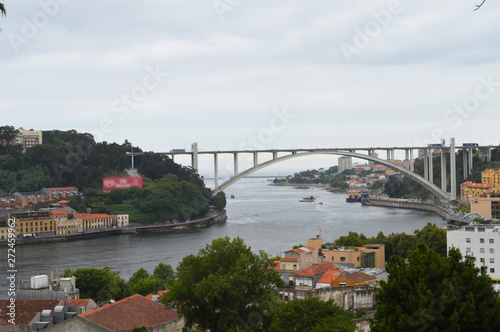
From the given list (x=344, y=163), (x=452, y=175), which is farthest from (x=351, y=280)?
(x=344, y=163)

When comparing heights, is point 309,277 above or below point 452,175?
below

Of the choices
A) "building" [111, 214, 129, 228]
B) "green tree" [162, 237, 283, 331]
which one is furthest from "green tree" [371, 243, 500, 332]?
"building" [111, 214, 129, 228]

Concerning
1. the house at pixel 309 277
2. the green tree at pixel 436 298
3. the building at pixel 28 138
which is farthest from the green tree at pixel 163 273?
the building at pixel 28 138

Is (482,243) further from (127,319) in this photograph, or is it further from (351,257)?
(127,319)

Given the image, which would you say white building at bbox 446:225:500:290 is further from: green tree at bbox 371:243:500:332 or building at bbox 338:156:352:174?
building at bbox 338:156:352:174

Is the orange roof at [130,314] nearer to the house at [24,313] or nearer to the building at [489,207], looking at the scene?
the house at [24,313]

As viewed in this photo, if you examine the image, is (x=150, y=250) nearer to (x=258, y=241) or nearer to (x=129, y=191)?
(x=258, y=241)

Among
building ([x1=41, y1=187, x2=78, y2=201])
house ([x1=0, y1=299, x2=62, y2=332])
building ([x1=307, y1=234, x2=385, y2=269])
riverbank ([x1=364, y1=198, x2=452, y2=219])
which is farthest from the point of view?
riverbank ([x1=364, y1=198, x2=452, y2=219])
